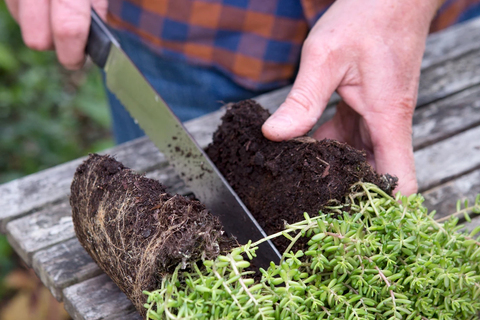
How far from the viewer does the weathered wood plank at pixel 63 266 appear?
1536 millimetres

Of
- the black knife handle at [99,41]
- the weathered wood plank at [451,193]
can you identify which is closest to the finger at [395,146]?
the weathered wood plank at [451,193]

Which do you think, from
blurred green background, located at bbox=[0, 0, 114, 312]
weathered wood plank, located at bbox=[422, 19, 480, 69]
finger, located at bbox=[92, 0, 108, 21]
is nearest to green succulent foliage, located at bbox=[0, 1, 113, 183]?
blurred green background, located at bbox=[0, 0, 114, 312]

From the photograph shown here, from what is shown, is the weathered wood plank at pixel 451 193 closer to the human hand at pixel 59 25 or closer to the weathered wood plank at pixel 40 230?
the weathered wood plank at pixel 40 230

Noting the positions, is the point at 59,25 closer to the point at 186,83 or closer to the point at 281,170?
the point at 186,83

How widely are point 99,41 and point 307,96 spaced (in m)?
0.90

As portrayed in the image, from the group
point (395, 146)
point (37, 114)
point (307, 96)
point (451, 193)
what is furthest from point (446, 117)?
point (37, 114)

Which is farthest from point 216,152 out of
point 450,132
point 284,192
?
point 450,132

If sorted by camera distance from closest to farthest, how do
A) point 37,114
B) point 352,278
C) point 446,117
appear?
point 352,278 < point 446,117 < point 37,114

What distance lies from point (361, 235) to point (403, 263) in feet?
0.54

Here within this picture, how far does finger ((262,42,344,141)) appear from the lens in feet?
4.89

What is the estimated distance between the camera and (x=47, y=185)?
1.95m

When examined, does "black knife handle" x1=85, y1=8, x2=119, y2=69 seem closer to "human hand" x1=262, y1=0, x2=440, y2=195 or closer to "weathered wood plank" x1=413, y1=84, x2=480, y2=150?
"human hand" x1=262, y1=0, x2=440, y2=195

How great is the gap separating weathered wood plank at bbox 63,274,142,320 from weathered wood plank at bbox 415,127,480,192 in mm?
1229

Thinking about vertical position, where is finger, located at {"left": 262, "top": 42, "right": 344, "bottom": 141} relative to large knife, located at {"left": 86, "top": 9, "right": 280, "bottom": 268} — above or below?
above
